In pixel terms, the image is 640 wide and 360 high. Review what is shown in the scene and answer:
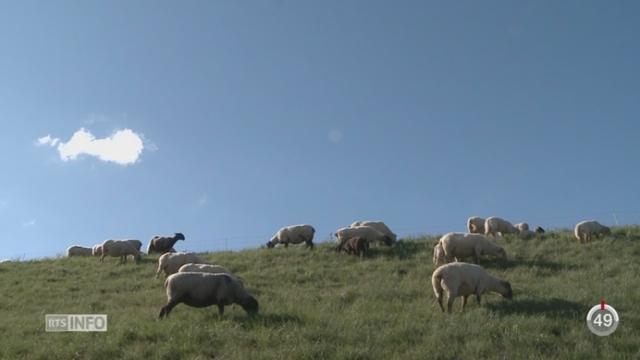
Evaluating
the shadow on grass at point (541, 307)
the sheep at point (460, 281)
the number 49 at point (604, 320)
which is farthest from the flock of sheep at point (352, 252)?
the number 49 at point (604, 320)

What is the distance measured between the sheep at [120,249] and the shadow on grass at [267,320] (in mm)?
18317

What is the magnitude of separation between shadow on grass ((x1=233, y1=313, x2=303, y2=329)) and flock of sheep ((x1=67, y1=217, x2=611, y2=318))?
2.28 ft

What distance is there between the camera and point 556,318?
1702 cm

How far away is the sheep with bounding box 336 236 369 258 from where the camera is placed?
1208 inches

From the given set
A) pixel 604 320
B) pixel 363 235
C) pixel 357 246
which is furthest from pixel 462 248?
pixel 604 320

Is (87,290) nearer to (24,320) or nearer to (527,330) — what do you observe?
(24,320)

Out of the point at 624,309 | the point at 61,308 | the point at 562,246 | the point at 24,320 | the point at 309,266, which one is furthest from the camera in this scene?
the point at 562,246

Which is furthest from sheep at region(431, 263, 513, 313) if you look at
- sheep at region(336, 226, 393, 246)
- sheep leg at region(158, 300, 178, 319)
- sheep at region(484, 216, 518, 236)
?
sheep at region(484, 216, 518, 236)

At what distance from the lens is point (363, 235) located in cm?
3288

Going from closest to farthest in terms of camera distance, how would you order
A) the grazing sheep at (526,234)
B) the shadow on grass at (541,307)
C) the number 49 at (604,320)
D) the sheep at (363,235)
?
1. the number 49 at (604,320)
2. the shadow on grass at (541,307)
3. the sheep at (363,235)
4. the grazing sheep at (526,234)

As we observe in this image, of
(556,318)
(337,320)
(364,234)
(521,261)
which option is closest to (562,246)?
(521,261)

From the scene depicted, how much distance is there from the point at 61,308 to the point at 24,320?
2.19 meters

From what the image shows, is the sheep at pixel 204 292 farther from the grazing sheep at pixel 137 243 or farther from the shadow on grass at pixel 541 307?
the grazing sheep at pixel 137 243

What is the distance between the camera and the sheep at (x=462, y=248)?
87.0 feet
